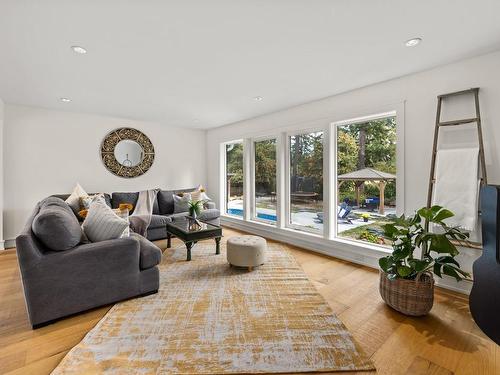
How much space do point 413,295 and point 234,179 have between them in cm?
428

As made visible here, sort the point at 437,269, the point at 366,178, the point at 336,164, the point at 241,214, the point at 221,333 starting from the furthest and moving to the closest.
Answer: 1. the point at 241,214
2. the point at 336,164
3. the point at 366,178
4. the point at 437,269
5. the point at 221,333

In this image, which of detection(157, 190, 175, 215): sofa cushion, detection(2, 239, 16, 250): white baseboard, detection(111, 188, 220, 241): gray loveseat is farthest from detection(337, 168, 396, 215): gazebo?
detection(2, 239, 16, 250): white baseboard

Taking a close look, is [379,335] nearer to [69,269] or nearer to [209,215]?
[69,269]

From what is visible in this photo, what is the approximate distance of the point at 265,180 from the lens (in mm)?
5039

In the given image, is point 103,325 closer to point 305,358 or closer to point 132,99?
point 305,358

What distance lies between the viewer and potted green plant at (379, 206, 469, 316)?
2.10 metres

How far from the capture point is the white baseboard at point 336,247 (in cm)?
266

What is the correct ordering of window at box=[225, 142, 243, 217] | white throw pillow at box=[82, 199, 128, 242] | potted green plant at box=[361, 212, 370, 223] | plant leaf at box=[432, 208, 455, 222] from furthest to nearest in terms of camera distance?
window at box=[225, 142, 243, 217] < potted green plant at box=[361, 212, 370, 223] < white throw pillow at box=[82, 199, 128, 242] < plant leaf at box=[432, 208, 455, 222]

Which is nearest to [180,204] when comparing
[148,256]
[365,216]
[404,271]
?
[148,256]

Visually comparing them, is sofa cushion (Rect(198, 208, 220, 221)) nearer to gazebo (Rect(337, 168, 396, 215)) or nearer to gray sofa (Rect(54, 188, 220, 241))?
gray sofa (Rect(54, 188, 220, 241))

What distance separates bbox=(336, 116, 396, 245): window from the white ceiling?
0.67 m

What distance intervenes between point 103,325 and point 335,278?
2.38 metres

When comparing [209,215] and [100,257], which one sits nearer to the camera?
[100,257]

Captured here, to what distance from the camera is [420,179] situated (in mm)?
2828
